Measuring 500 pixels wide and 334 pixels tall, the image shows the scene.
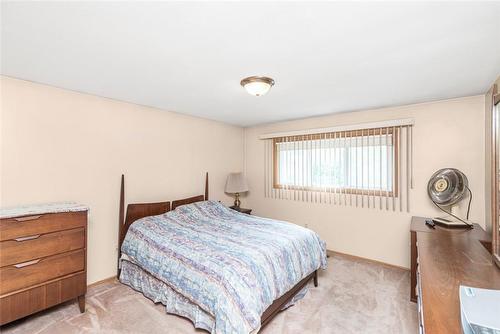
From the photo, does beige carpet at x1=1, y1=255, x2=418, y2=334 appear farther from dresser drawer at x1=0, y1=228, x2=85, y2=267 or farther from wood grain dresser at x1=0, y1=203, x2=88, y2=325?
dresser drawer at x1=0, y1=228, x2=85, y2=267

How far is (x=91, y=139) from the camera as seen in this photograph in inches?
111

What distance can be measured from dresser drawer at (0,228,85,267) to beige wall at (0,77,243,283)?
0.58m

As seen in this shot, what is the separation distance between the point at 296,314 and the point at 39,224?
2.43m

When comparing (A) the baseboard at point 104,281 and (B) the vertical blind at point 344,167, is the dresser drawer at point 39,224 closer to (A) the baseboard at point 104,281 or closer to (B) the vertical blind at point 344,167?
(A) the baseboard at point 104,281

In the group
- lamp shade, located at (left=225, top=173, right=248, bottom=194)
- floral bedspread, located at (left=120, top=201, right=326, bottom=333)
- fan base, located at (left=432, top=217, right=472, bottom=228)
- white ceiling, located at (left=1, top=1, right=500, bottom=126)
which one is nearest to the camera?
white ceiling, located at (left=1, top=1, right=500, bottom=126)

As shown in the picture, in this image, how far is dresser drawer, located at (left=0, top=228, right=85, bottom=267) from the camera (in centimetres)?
189

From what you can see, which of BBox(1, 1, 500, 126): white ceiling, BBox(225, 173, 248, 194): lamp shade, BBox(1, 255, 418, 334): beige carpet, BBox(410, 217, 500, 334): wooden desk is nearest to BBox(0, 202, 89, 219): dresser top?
BBox(1, 255, 418, 334): beige carpet

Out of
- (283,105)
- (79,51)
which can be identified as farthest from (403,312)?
(79,51)

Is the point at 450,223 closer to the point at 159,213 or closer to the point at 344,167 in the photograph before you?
the point at 344,167

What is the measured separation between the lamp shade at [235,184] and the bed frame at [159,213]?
0.72m

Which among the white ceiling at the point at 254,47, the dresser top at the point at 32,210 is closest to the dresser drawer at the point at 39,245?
the dresser top at the point at 32,210

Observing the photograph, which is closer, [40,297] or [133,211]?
[40,297]

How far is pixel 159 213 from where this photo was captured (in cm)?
338

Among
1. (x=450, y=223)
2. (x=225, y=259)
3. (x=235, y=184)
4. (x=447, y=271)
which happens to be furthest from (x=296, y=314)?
(x=235, y=184)
